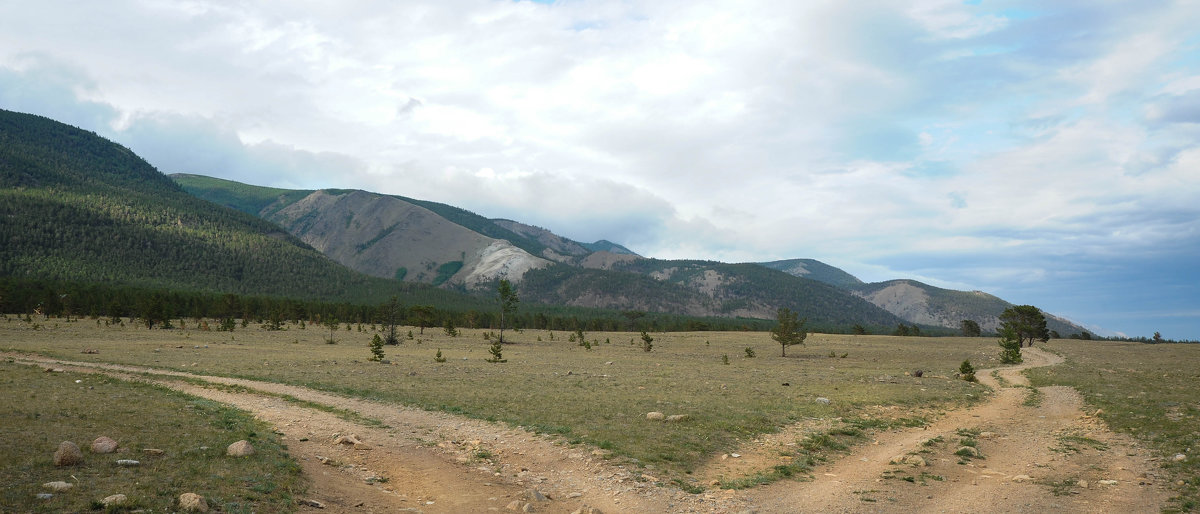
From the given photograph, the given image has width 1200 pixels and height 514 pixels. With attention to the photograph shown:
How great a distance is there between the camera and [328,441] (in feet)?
49.6

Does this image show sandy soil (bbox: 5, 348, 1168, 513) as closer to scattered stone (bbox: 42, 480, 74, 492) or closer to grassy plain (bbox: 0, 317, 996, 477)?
grassy plain (bbox: 0, 317, 996, 477)

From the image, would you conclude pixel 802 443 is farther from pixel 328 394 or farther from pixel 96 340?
pixel 96 340

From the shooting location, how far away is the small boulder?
11.0 m

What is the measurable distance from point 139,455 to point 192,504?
402cm

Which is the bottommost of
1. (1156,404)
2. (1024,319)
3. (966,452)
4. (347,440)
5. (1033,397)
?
(347,440)

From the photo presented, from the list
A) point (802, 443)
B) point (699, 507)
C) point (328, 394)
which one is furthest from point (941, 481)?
point (328, 394)

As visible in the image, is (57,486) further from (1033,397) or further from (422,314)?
(422,314)

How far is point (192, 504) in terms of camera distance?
8453mm

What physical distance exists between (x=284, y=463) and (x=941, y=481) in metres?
14.5

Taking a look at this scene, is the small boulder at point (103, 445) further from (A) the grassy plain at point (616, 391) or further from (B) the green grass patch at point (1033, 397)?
(B) the green grass patch at point (1033, 397)

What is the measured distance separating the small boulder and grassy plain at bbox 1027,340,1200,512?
2066cm

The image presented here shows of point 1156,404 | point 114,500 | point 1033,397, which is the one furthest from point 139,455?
point 1033,397

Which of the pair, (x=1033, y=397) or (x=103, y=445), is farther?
(x=1033, y=397)

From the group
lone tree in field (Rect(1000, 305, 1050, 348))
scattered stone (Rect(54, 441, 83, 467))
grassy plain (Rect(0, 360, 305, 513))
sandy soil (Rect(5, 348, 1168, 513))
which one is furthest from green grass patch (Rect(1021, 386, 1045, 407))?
lone tree in field (Rect(1000, 305, 1050, 348))
